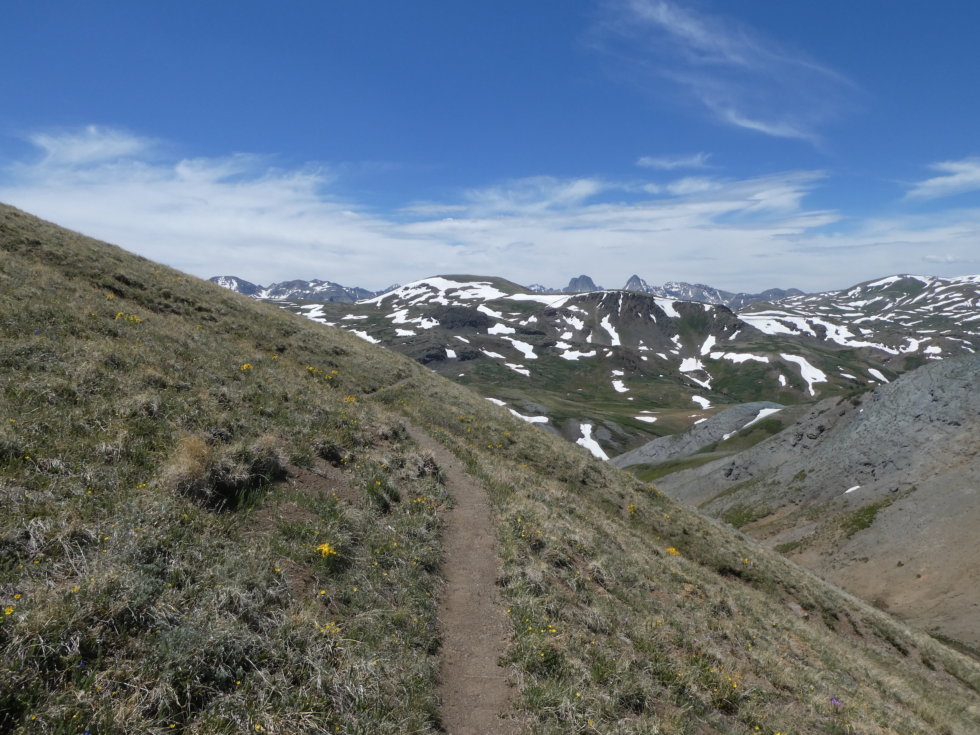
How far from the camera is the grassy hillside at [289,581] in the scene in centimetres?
Answer: 584

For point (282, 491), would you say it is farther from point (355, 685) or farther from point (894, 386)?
point (894, 386)

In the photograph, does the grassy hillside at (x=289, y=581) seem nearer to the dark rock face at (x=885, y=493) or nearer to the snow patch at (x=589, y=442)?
the dark rock face at (x=885, y=493)


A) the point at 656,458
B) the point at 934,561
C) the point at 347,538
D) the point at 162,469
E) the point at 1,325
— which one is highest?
the point at 1,325

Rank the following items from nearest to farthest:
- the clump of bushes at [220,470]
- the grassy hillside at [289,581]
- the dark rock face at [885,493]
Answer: the grassy hillside at [289,581] → the clump of bushes at [220,470] → the dark rock face at [885,493]

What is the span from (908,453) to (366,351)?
57.5 metres

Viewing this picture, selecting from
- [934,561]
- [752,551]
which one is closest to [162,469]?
[752,551]

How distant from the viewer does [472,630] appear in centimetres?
930

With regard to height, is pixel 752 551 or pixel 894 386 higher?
pixel 894 386

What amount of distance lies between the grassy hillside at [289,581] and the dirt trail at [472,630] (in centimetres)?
30

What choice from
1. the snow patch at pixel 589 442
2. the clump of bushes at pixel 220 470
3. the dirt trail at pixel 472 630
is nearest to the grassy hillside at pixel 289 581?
the clump of bushes at pixel 220 470

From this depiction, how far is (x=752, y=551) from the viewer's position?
24.8 metres

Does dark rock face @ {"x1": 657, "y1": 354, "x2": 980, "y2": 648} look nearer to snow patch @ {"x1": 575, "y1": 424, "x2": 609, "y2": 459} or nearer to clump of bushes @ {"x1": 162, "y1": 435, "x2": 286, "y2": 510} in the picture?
clump of bushes @ {"x1": 162, "y1": 435, "x2": 286, "y2": 510}

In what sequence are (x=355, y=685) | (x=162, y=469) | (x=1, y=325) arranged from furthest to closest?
1. (x=1, y=325)
2. (x=162, y=469)
3. (x=355, y=685)

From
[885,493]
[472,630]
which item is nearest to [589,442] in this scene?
[885,493]
